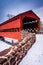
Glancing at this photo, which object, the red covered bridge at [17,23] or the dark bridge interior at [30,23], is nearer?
the red covered bridge at [17,23]

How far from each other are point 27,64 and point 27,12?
11.8 meters

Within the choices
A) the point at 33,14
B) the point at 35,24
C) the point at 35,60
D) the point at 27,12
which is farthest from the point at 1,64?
the point at 35,24

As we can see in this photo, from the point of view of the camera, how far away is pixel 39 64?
167 inches

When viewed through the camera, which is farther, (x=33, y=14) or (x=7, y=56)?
(x=33, y=14)

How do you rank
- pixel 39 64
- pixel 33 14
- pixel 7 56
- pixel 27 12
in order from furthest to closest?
pixel 33 14
pixel 27 12
pixel 39 64
pixel 7 56

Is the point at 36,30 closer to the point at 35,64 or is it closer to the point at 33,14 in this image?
the point at 33,14

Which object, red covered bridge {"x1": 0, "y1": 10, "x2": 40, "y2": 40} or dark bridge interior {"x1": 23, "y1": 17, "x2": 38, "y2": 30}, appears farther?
dark bridge interior {"x1": 23, "y1": 17, "x2": 38, "y2": 30}

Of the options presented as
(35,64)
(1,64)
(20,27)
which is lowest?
(35,64)

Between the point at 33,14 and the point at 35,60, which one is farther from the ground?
the point at 33,14

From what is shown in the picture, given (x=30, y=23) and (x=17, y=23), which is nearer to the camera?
(x=17, y=23)

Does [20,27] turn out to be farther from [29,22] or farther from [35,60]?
[35,60]

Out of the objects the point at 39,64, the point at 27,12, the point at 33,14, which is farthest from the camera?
the point at 33,14

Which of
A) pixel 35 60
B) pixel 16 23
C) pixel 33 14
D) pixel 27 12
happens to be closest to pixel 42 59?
pixel 35 60

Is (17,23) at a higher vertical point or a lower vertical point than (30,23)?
lower
